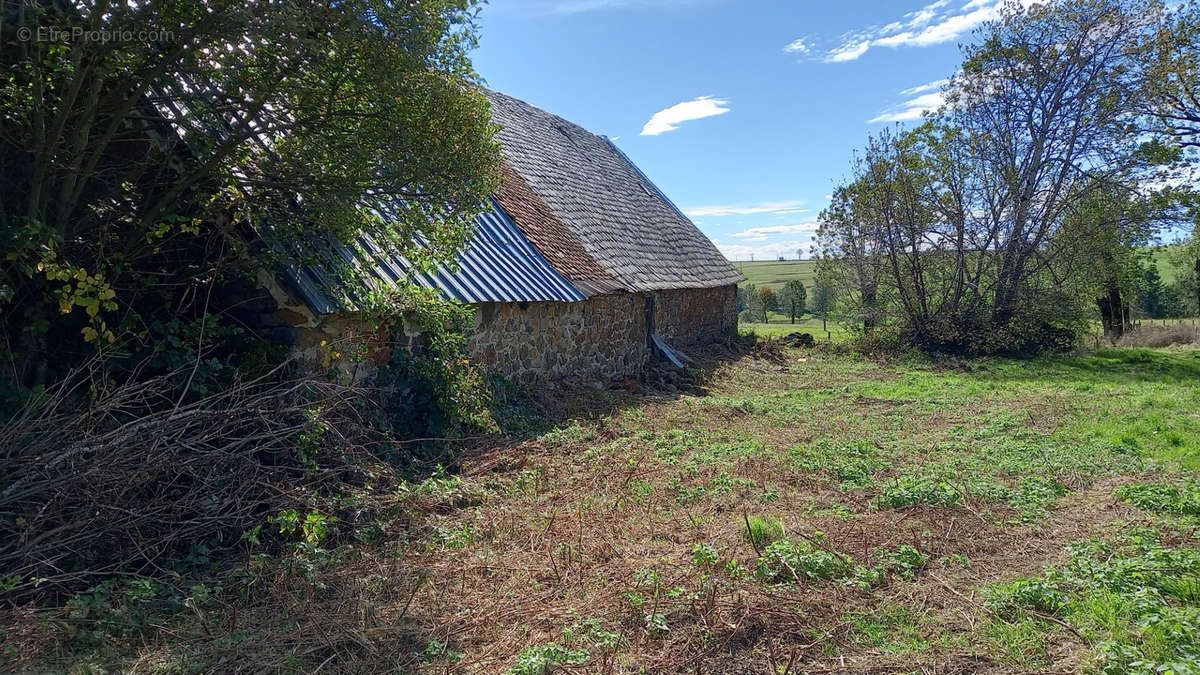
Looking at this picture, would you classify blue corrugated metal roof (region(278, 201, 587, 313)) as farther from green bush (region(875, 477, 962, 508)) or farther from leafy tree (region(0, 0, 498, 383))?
green bush (region(875, 477, 962, 508))

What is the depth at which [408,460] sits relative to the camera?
267 inches

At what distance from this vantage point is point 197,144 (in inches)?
213

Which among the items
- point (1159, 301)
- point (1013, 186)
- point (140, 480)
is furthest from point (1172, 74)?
point (1159, 301)

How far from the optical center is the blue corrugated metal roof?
662 centimetres

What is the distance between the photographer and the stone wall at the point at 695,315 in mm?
15350

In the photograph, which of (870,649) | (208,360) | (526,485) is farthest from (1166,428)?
(208,360)

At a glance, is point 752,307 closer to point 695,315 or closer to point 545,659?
point 695,315

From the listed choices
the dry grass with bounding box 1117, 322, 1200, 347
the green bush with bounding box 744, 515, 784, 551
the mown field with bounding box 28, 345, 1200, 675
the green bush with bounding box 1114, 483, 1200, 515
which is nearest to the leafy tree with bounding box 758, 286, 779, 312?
the dry grass with bounding box 1117, 322, 1200, 347

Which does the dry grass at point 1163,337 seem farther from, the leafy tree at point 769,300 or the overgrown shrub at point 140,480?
the leafy tree at point 769,300

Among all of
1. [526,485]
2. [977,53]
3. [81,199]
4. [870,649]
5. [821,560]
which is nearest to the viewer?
[870,649]

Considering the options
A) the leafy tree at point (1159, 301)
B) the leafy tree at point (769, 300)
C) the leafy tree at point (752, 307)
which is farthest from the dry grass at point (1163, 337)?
the leafy tree at point (769, 300)

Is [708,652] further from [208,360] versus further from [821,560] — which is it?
[208,360]

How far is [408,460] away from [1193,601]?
19.9 ft

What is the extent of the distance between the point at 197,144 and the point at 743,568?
5.25 metres
